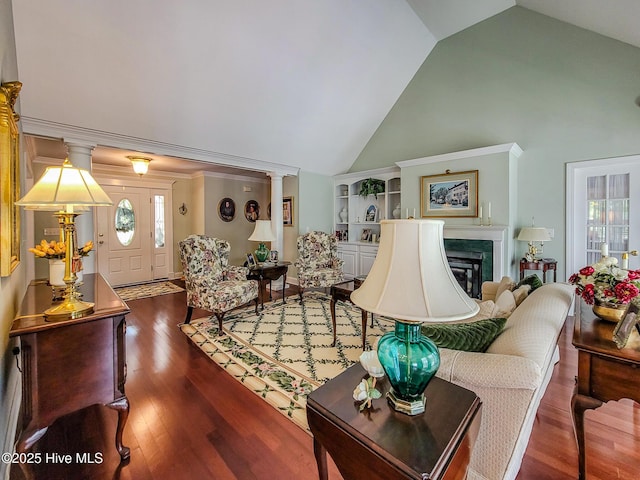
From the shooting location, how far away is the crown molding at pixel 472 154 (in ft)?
12.7

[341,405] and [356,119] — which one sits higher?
[356,119]

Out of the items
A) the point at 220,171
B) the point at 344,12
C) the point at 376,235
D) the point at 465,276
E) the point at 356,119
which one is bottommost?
the point at 465,276

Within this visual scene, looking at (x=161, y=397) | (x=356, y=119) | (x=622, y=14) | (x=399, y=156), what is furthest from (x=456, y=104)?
(x=161, y=397)

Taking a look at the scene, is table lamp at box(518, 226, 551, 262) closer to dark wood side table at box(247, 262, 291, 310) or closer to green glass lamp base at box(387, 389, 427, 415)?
dark wood side table at box(247, 262, 291, 310)

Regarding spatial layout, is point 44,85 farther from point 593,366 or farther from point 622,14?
point 622,14

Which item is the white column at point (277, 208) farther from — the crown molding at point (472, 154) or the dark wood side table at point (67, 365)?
the dark wood side table at point (67, 365)

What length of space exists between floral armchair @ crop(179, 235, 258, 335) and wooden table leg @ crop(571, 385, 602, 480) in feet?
9.58

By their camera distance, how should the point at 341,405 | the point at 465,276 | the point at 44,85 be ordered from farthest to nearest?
the point at 465,276, the point at 44,85, the point at 341,405

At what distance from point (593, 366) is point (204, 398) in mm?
2299

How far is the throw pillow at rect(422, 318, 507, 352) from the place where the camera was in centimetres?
138

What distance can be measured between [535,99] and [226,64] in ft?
→ 13.4

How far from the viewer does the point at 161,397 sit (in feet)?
6.89

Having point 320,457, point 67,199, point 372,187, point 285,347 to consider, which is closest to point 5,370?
point 67,199

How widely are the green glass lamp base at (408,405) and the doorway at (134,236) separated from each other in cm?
Result: 628
